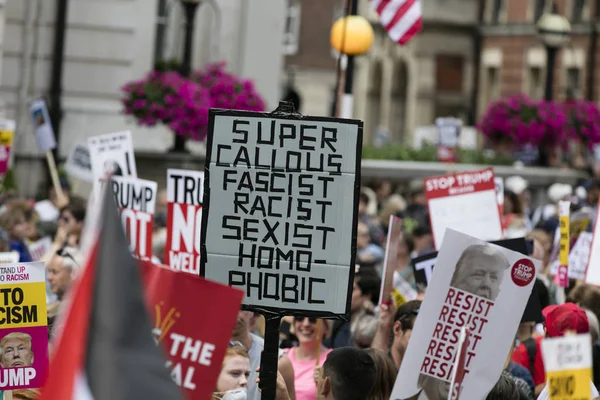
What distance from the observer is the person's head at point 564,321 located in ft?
24.9

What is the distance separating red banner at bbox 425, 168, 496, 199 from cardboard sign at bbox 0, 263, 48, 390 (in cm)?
497

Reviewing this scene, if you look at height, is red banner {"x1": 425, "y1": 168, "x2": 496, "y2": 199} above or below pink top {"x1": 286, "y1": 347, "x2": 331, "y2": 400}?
above

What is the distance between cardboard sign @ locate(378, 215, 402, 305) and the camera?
930 centimetres

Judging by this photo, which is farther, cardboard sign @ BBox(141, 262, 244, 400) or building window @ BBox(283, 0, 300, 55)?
building window @ BBox(283, 0, 300, 55)

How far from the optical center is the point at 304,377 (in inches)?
346

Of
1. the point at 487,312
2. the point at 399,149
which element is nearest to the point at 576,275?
the point at 487,312

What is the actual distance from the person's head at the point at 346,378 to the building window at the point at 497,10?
48.3 meters

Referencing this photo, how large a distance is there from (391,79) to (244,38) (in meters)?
33.3

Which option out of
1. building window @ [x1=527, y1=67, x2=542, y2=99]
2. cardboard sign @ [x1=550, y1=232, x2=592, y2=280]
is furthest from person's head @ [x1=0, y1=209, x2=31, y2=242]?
building window @ [x1=527, y1=67, x2=542, y2=99]

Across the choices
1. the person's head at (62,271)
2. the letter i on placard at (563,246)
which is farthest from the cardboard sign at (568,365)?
the person's head at (62,271)

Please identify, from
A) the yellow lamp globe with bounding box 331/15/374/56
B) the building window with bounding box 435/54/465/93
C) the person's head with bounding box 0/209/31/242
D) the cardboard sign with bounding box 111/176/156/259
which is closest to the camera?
the cardboard sign with bounding box 111/176/156/259

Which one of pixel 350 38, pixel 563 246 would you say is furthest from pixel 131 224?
pixel 350 38

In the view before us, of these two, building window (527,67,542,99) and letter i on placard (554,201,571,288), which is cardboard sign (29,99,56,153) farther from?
building window (527,67,542,99)

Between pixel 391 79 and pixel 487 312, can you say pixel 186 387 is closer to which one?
pixel 487 312
